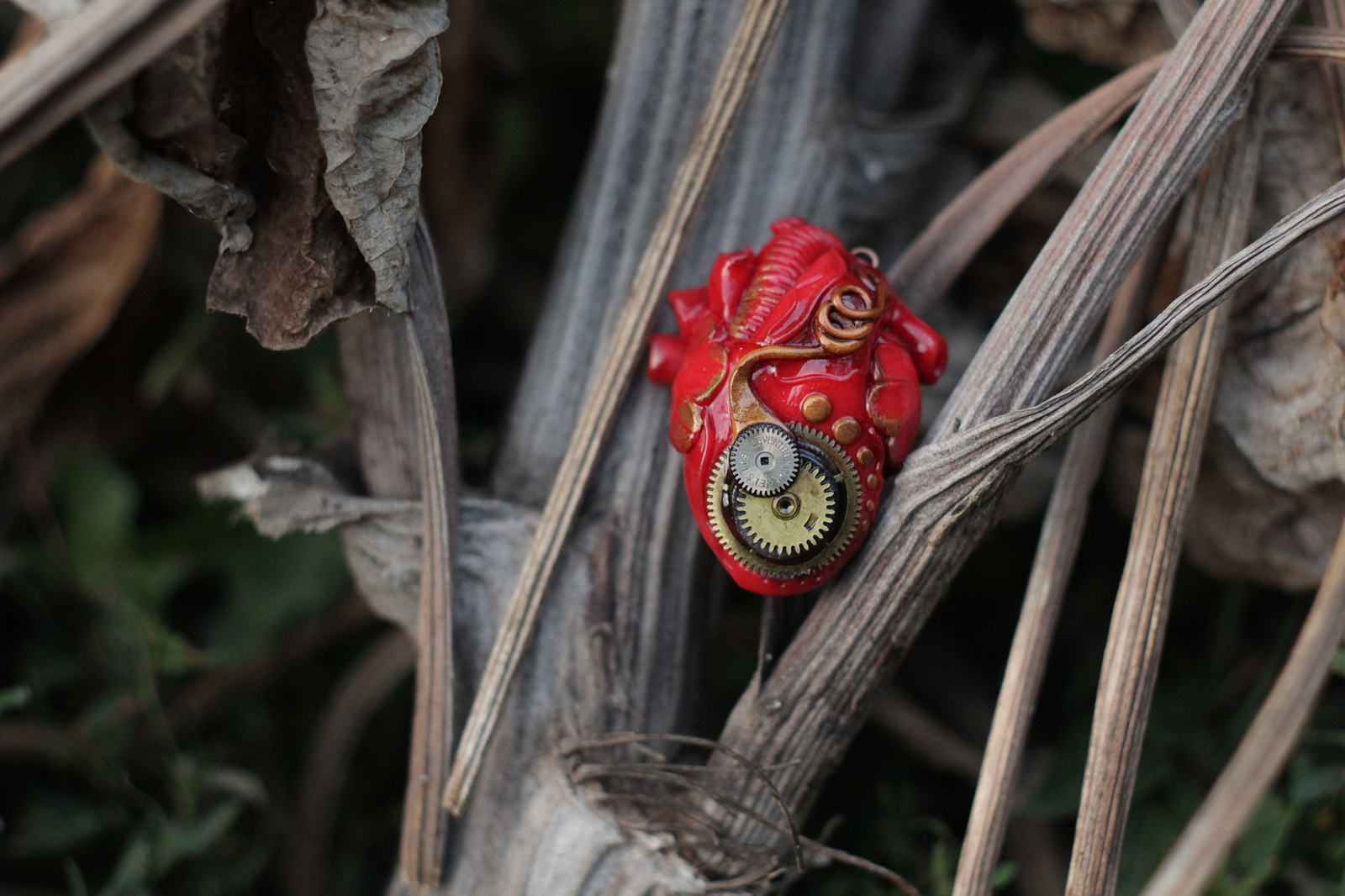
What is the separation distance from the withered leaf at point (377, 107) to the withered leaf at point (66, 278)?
70 cm

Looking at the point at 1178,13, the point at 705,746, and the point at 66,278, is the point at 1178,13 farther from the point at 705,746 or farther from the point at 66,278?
the point at 66,278

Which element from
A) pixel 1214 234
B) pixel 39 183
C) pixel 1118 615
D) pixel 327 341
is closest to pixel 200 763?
pixel 327 341

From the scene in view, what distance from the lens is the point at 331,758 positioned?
56.7 inches

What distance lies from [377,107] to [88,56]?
0.72 ft

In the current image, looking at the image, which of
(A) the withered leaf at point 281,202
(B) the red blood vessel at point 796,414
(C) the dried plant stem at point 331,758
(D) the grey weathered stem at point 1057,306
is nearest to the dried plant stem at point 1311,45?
(D) the grey weathered stem at point 1057,306

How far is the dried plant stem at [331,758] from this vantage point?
1411 millimetres

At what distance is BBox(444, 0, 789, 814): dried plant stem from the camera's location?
3.12ft

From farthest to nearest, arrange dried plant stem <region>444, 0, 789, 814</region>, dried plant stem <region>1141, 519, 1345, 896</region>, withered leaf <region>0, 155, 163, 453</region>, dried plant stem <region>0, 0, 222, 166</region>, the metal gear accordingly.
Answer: withered leaf <region>0, 155, 163, 453</region>, dried plant stem <region>444, 0, 789, 814</region>, the metal gear, dried plant stem <region>1141, 519, 1345, 896</region>, dried plant stem <region>0, 0, 222, 166</region>

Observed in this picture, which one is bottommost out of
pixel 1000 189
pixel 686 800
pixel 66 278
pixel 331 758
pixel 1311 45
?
pixel 331 758

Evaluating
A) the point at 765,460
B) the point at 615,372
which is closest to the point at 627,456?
the point at 615,372

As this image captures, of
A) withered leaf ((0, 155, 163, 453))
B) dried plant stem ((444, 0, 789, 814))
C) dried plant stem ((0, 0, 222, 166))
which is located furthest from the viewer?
withered leaf ((0, 155, 163, 453))

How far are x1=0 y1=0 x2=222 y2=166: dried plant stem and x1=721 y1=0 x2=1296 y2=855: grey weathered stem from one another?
2.08ft

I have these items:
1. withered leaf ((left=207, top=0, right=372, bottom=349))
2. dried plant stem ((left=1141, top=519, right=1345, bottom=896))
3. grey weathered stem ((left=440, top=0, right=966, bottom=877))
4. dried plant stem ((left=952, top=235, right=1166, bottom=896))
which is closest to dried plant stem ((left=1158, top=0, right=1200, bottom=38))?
dried plant stem ((left=952, top=235, right=1166, bottom=896))

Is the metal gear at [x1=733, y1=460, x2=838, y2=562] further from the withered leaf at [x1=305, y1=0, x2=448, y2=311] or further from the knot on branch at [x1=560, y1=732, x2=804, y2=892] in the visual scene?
the withered leaf at [x1=305, y1=0, x2=448, y2=311]
